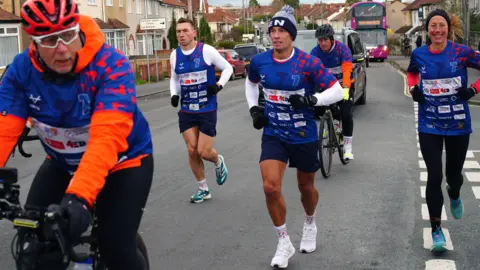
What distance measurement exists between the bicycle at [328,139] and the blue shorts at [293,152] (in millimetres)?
3673

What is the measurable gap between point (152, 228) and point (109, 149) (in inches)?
163

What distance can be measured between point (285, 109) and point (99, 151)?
10.1 feet

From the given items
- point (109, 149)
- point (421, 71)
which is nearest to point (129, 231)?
point (109, 149)

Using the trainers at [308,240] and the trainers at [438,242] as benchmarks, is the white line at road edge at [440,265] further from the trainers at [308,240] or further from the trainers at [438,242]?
the trainers at [308,240]

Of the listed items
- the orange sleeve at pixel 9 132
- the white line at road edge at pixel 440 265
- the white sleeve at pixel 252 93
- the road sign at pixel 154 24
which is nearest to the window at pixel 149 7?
the road sign at pixel 154 24

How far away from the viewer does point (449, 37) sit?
6457mm

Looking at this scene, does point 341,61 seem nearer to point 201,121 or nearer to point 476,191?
point 476,191

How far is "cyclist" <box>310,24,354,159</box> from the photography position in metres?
10.9

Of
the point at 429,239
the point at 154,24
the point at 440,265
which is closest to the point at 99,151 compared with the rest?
the point at 440,265

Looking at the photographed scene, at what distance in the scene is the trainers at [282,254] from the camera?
5.75 meters

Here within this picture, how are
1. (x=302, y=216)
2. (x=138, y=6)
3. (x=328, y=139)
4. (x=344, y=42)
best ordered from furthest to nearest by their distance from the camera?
(x=138, y=6) → (x=344, y=42) → (x=328, y=139) → (x=302, y=216)

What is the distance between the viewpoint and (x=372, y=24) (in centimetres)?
5366

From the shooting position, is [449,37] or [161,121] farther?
[161,121]

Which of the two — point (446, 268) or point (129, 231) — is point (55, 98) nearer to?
point (129, 231)
